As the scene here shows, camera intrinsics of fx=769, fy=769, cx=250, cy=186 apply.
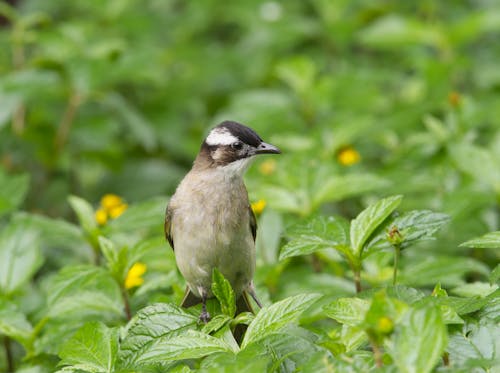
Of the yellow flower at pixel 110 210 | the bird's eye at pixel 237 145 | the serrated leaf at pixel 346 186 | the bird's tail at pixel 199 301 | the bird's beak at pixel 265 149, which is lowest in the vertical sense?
the bird's tail at pixel 199 301

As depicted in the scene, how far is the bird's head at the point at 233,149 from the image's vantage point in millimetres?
3957

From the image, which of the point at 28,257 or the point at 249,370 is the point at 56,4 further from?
the point at 249,370

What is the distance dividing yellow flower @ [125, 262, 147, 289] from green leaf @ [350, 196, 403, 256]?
1.26 metres

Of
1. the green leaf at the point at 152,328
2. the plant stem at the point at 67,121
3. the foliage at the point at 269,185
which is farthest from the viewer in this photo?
the plant stem at the point at 67,121

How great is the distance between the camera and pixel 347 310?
8.79ft

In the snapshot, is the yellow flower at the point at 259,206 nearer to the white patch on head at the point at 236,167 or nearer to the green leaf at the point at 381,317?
the white patch on head at the point at 236,167

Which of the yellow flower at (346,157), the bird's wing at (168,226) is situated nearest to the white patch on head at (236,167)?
the bird's wing at (168,226)

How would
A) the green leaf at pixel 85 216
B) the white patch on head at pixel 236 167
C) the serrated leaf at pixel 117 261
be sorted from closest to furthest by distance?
1. the serrated leaf at pixel 117 261
2. the white patch on head at pixel 236 167
3. the green leaf at pixel 85 216

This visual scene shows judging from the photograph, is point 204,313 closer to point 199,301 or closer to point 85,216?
point 199,301

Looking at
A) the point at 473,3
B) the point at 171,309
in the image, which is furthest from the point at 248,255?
the point at 473,3

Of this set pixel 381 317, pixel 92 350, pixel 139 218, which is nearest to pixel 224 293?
pixel 92 350

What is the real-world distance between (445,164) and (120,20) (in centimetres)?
413

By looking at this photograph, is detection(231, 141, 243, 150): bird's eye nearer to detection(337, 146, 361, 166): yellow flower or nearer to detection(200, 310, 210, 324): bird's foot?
detection(200, 310, 210, 324): bird's foot

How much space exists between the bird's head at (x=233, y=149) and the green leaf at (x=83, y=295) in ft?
2.59
